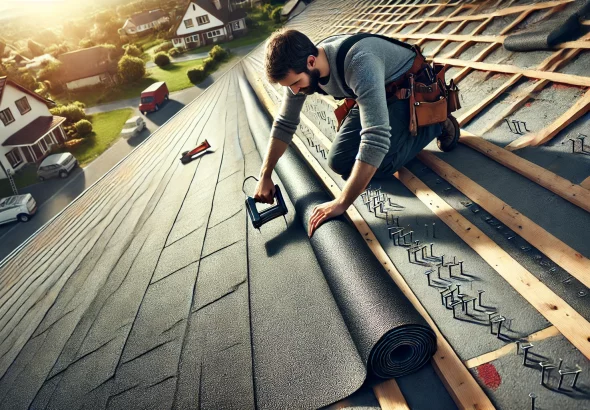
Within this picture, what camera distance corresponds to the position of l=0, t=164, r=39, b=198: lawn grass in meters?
22.8

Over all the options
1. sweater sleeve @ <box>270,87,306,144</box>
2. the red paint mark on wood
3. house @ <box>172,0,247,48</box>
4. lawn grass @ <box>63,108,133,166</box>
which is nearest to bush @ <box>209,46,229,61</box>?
lawn grass @ <box>63,108,133,166</box>

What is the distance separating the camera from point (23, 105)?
27.0m

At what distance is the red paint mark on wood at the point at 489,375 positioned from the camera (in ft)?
5.76

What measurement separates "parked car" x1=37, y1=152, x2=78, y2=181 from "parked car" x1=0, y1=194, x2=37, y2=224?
332cm

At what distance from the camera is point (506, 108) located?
4.11 metres

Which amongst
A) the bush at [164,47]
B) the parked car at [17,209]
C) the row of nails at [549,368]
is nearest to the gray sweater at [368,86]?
the row of nails at [549,368]

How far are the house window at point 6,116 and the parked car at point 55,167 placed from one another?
19.6ft

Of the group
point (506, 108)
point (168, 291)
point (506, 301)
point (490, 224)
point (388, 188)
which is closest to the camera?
point (506, 301)

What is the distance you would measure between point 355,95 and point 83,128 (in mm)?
30272

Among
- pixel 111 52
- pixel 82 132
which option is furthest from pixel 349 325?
pixel 111 52

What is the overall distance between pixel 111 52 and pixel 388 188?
49482mm

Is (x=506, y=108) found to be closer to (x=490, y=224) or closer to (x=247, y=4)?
(x=490, y=224)

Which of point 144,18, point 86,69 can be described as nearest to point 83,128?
point 86,69

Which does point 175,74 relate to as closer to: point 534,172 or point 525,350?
point 534,172
